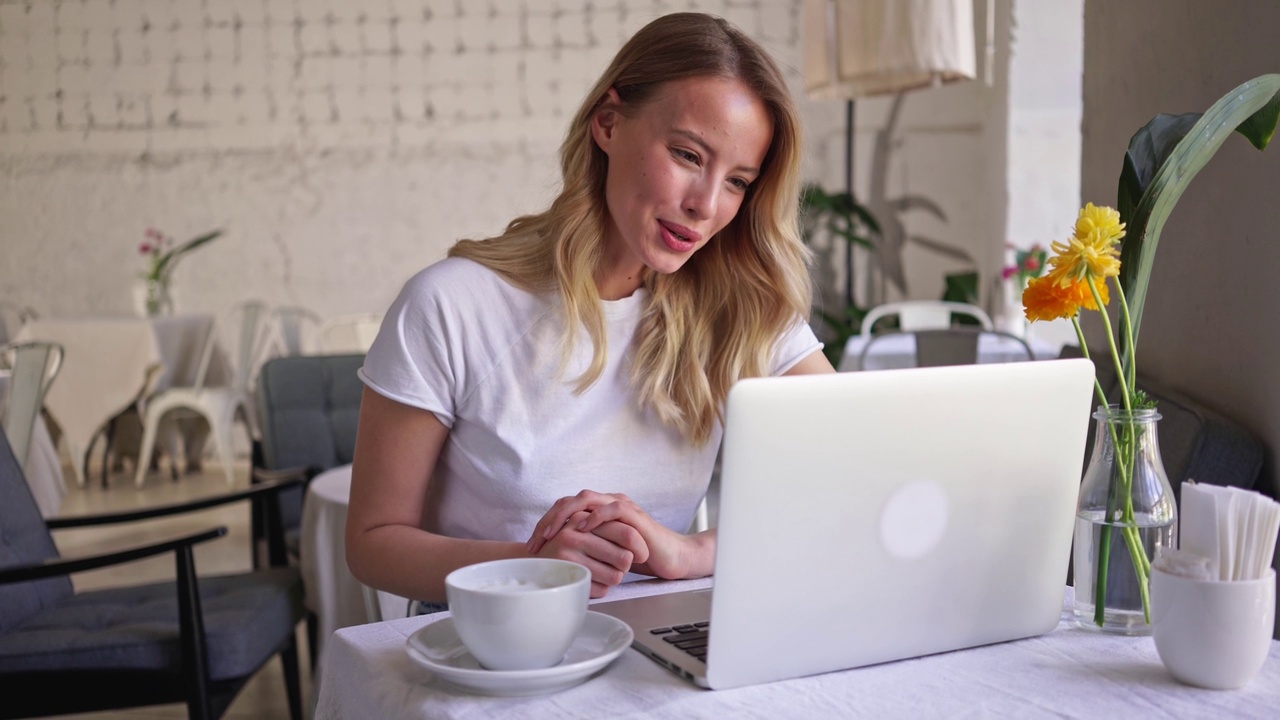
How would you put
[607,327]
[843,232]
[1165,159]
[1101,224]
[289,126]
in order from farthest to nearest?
1. [289,126]
2. [843,232]
3. [607,327]
4. [1165,159]
5. [1101,224]

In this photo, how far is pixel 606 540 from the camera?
40.7 inches

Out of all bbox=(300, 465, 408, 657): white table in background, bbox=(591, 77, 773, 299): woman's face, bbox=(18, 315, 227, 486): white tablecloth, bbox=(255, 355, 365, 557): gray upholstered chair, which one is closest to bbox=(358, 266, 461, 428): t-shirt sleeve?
bbox=(591, 77, 773, 299): woman's face

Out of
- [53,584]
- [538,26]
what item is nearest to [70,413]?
[538,26]

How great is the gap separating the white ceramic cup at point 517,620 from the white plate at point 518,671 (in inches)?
0.4

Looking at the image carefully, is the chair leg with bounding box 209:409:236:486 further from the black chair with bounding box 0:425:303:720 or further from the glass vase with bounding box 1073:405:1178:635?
the glass vase with bounding box 1073:405:1178:635

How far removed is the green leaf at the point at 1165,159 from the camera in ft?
3.11

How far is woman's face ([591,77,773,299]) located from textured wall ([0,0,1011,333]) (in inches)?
187

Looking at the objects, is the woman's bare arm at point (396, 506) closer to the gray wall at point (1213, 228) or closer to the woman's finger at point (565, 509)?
the woman's finger at point (565, 509)

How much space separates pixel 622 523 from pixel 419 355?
1.12 feet

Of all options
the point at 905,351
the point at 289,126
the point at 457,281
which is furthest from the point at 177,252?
the point at 457,281

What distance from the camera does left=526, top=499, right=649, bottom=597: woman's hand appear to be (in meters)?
1.01

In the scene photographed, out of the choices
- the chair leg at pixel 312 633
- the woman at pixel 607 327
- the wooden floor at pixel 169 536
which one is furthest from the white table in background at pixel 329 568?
the woman at pixel 607 327

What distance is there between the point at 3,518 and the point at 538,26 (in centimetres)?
451

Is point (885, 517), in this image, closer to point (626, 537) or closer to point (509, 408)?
point (626, 537)
